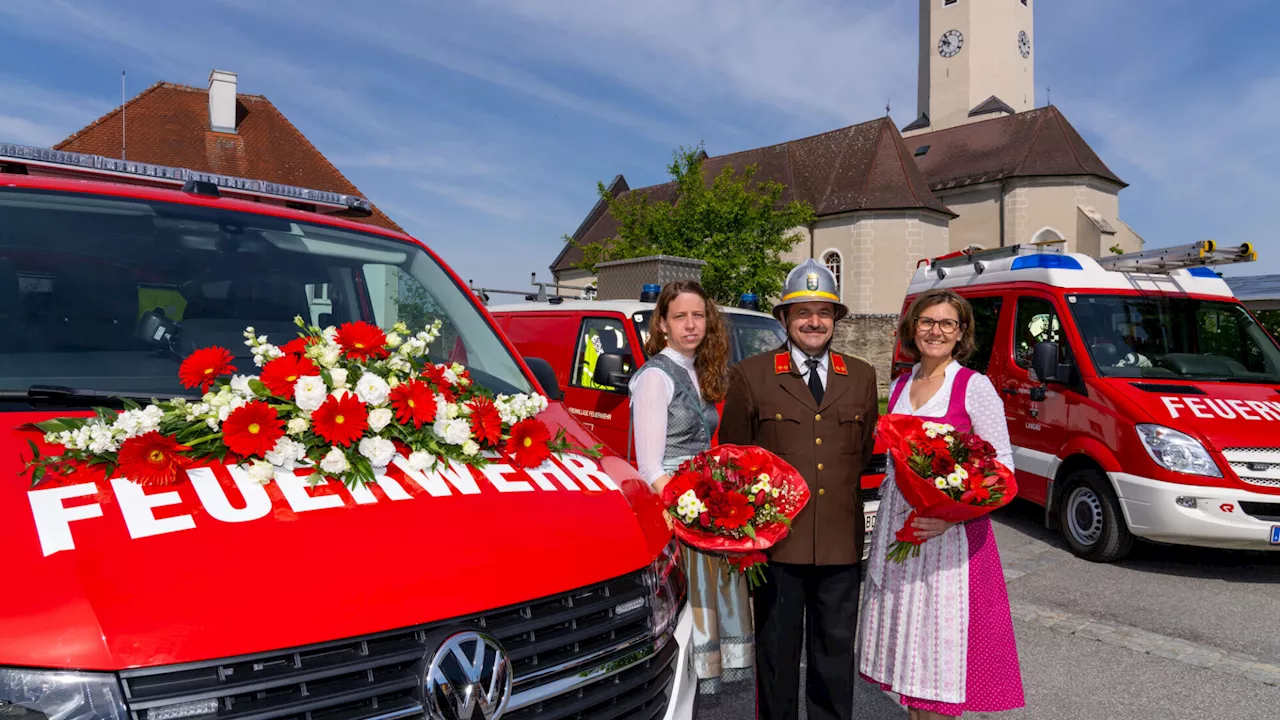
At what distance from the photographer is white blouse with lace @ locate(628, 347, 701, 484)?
3.19 m

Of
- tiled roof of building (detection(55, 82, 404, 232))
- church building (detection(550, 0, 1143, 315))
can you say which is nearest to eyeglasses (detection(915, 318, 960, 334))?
tiled roof of building (detection(55, 82, 404, 232))

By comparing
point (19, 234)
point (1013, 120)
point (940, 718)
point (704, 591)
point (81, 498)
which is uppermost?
point (1013, 120)

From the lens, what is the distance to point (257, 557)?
5.56 feet

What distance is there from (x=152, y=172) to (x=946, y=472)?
314cm

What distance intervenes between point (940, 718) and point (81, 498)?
8.98ft

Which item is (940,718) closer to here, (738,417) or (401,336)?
(738,417)

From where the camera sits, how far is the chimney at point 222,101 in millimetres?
29375

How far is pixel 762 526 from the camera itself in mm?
2561

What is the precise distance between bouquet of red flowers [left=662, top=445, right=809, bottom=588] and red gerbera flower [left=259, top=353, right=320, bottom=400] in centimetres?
108

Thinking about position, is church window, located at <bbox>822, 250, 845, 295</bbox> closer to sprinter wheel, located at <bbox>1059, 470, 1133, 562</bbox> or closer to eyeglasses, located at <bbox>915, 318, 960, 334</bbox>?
sprinter wheel, located at <bbox>1059, 470, 1133, 562</bbox>

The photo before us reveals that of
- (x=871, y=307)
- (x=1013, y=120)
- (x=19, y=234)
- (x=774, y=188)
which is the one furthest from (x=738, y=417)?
(x=1013, y=120)

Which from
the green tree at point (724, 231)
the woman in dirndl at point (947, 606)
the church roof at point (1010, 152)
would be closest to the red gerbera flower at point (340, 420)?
the woman in dirndl at point (947, 606)

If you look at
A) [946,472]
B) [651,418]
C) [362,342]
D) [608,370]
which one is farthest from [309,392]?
[608,370]

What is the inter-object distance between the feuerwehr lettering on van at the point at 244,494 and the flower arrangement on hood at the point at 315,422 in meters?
0.03
